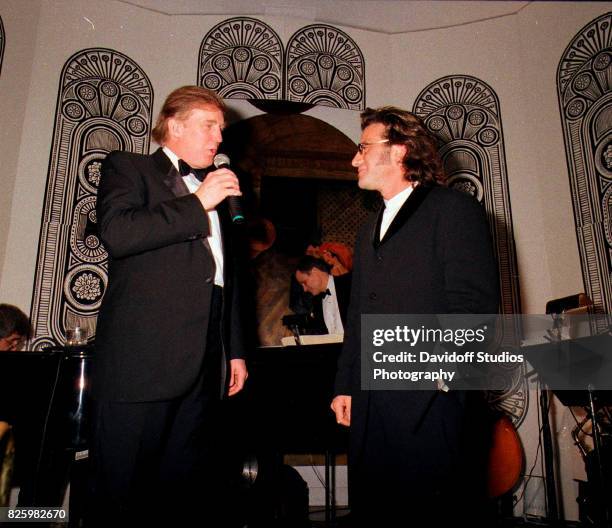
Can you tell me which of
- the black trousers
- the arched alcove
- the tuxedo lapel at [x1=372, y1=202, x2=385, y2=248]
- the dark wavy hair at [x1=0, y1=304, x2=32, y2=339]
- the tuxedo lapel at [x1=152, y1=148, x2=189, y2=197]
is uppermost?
the arched alcove

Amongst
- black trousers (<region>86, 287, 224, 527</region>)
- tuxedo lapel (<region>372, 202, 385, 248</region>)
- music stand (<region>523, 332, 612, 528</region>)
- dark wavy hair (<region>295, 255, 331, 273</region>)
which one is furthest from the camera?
dark wavy hair (<region>295, 255, 331, 273</region>)

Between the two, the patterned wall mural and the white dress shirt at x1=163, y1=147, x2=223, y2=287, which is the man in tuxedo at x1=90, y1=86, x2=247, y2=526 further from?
the patterned wall mural

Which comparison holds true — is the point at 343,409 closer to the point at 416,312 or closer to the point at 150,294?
the point at 416,312

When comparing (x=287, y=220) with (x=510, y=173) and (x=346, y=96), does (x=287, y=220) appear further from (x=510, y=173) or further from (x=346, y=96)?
(x=510, y=173)

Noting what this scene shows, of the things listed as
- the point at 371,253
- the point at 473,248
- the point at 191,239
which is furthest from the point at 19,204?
the point at 473,248

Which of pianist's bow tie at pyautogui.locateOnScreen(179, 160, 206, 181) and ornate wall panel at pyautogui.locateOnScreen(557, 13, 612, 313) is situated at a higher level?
ornate wall panel at pyautogui.locateOnScreen(557, 13, 612, 313)

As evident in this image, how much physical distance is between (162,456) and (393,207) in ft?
4.29

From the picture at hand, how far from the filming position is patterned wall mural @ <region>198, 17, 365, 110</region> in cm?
448

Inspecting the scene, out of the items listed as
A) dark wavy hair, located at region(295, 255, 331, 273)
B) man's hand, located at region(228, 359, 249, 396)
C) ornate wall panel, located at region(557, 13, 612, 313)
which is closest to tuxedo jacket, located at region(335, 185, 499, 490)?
man's hand, located at region(228, 359, 249, 396)

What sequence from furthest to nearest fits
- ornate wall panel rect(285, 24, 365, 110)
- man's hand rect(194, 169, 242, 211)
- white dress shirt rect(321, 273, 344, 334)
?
ornate wall panel rect(285, 24, 365, 110), white dress shirt rect(321, 273, 344, 334), man's hand rect(194, 169, 242, 211)

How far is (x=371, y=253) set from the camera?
2.04 metres

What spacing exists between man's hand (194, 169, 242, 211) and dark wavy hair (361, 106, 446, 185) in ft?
2.57

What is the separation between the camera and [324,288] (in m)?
4.29

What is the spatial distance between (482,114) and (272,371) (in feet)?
10.1
